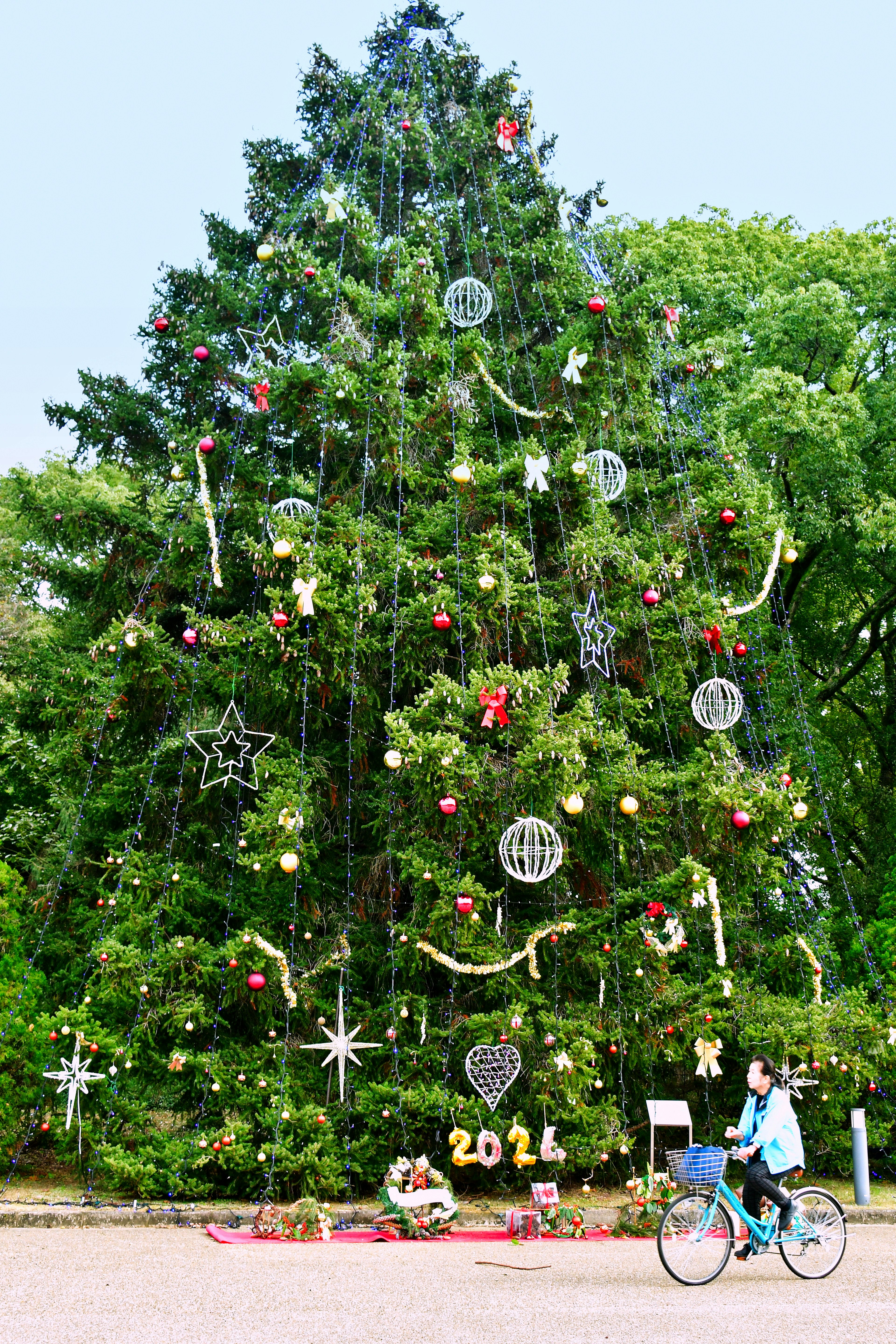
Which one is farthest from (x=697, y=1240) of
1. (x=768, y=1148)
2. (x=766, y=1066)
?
(x=766, y=1066)

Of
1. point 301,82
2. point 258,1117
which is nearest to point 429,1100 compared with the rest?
point 258,1117

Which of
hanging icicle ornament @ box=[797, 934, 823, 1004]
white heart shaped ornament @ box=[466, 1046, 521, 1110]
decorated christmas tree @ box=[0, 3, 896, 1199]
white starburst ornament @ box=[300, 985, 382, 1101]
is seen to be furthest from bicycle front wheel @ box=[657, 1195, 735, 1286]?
hanging icicle ornament @ box=[797, 934, 823, 1004]

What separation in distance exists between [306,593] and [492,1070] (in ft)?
14.6

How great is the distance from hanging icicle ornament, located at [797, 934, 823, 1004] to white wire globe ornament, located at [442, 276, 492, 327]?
7284mm

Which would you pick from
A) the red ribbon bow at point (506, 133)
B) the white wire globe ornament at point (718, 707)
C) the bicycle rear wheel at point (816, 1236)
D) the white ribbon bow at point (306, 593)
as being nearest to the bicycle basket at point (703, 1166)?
the bicycle rear wheel at point (816, 1236)

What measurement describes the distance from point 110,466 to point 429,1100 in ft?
51.9

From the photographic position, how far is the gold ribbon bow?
917cm

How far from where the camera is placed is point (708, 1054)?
9.23m

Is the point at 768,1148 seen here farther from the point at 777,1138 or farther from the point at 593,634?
the point at 593,634

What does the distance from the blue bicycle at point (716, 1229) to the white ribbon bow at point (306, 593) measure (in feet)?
17.3

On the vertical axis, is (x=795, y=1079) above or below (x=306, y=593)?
below

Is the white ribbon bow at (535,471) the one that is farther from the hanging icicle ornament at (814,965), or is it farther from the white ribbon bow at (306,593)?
the hanging icicle ornament at (814,965)

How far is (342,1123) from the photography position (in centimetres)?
927

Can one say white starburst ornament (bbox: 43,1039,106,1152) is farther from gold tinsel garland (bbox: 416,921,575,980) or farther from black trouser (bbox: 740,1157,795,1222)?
black trouser (bbox: 740,1157,795,1222)
